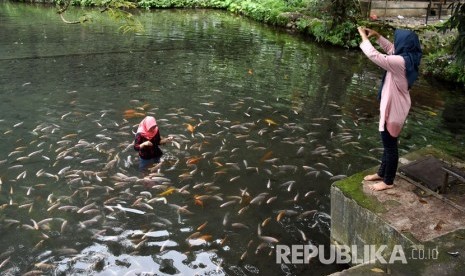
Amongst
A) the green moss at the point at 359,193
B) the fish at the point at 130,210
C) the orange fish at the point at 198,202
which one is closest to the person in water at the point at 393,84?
the green moss at the point at 359,193

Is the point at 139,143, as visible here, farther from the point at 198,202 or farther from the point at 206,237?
the point at 206,237

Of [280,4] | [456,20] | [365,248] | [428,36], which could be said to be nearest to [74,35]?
[280,4]

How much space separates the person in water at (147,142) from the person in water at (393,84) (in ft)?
14.3

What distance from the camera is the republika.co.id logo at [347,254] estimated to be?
14.4 ft

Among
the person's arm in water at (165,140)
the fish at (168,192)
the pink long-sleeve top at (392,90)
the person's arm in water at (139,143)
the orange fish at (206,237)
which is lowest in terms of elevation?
the orange fish at (206,237)

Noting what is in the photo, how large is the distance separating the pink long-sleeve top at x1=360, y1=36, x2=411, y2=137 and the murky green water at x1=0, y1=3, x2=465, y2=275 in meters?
2.20

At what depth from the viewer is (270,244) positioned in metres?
6.22

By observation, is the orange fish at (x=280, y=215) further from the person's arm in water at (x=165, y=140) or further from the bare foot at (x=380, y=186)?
the person's arm in water at (x=165, y=140)

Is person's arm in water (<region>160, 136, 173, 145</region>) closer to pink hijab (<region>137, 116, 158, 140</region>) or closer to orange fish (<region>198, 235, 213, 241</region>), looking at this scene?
pink hijab (<region>137, 116, 158, 140</region>)

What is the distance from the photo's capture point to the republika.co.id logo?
439 cm

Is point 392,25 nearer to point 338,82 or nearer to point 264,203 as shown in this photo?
point 338,82

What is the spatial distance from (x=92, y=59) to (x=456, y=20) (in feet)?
43.9

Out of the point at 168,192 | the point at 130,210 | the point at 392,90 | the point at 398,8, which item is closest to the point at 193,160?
the point at 168,192

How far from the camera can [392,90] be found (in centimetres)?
513
